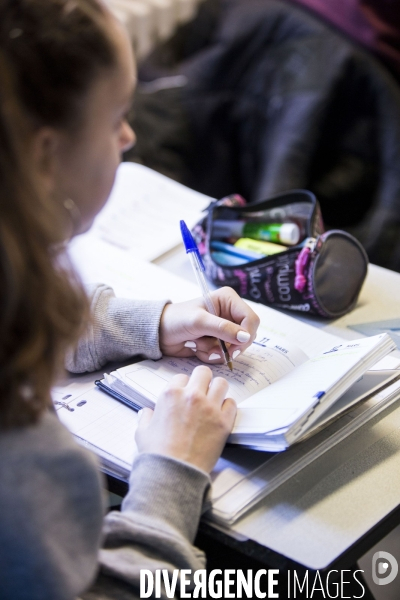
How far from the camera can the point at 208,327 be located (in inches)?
33.4

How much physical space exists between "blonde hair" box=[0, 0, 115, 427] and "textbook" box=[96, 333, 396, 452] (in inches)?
9.2

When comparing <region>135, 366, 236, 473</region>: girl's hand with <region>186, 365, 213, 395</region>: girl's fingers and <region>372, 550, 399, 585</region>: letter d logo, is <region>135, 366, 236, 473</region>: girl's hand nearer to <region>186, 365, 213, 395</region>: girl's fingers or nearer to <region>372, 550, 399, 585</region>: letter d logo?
<region>186, 365, 213, 395</region>: girl's fingers

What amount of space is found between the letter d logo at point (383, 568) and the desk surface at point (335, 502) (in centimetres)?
18

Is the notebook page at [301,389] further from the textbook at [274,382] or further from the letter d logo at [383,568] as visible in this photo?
the letter d logo at [383,568]

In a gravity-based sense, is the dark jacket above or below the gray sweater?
below

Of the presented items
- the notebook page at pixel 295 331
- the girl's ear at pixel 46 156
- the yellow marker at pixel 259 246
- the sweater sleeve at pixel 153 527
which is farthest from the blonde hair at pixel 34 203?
the yellow marker at pixel 259 246

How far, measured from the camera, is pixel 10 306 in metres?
0.51

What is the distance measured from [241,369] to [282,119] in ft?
3.87

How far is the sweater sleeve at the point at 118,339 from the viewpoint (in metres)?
0.88

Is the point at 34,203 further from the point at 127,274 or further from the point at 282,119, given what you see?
the point at 282,119

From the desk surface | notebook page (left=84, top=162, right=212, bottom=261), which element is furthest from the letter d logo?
notebook page (left=84, top=162, right=212, bottom=261)

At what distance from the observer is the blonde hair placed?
19.9 inches

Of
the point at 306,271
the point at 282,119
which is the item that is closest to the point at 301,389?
the point at 306,271

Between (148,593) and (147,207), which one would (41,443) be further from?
(147,207)
